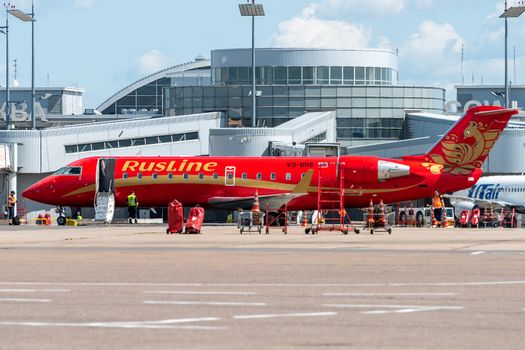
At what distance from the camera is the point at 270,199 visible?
59719mm

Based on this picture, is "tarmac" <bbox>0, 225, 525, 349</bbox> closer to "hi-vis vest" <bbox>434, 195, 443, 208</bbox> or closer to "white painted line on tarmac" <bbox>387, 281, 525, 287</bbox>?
"white painted line on tarmac" <bbox>387, 281, 525, 287</bbox>

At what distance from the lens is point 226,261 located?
27859mm

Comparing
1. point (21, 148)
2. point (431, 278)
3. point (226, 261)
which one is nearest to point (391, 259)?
point (226, 261)

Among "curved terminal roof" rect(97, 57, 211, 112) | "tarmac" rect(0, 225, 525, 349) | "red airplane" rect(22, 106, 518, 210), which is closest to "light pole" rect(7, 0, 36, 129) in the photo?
"red airplane" rect(22, 106, 518, 210)

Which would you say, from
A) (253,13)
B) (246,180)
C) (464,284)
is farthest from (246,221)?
(253,13)

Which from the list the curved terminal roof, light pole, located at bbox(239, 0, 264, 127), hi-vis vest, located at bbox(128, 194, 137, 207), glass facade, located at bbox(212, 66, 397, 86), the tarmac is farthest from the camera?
the curved terminal roof

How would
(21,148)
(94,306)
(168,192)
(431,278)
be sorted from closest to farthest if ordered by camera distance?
(94,306), (431,278), (168,192), (21,148)

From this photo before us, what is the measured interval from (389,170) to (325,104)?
48604 millimetres

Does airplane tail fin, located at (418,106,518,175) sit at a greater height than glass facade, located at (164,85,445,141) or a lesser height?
lesser

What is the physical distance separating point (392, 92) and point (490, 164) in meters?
26.5

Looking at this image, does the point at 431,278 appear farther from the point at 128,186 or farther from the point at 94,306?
the point at 128,186

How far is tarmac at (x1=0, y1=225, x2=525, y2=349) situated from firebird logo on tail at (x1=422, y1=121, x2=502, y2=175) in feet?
82.7

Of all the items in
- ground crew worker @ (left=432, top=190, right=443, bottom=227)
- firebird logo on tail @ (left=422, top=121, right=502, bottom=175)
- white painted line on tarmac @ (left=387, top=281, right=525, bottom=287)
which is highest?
firebird logo on tail @ (left=422, top=121, right=502, bottom=175)

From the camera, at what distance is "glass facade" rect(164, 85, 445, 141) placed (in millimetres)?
106438
